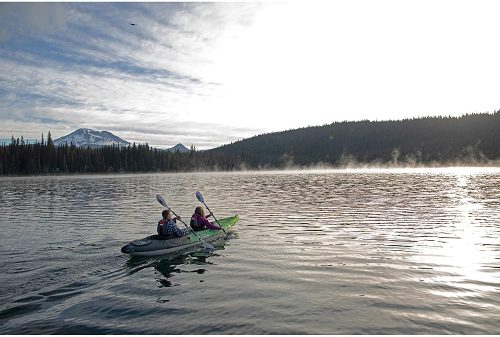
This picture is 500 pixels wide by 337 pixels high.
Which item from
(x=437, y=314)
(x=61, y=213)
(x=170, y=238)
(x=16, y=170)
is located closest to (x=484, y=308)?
(x=437, y=314)

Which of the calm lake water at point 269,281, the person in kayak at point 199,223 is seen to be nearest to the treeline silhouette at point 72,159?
the calm lake water at point 269,281

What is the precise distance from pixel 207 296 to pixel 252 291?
153cm

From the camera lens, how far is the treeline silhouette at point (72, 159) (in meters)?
146

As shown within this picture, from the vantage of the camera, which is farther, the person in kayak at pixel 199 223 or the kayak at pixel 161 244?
the person in kayak at pixel 199 223

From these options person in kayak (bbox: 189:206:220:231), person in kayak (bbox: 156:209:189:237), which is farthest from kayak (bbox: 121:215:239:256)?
person in kayak (bbox: 189:206:220:231)

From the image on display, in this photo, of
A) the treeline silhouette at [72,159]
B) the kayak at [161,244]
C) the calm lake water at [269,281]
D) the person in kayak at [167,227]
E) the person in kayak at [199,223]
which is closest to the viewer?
the calm lake water at [269,281]

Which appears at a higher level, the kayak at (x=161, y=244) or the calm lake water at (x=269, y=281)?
the kayak at (x=161, y=244)

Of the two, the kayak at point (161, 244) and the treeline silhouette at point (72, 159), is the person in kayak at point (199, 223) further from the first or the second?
the treeline silhouette at point (72, 159)

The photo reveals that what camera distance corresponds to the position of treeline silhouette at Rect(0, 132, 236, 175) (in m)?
146

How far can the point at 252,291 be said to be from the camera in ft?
43.6

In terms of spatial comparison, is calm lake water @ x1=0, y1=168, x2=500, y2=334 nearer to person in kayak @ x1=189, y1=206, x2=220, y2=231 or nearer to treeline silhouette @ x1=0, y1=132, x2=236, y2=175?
person in kayak @ x1=189, y1=206, x2=220, y2=231

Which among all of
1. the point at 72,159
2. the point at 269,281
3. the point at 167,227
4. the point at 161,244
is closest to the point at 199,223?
the point at 167,227

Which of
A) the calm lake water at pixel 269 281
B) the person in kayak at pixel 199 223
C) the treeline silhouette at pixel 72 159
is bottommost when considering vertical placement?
the calm lake water at pixel 269 281

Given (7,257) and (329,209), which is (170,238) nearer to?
(7,257)
